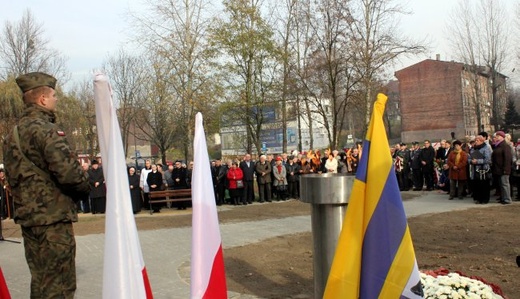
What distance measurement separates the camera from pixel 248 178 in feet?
64.6

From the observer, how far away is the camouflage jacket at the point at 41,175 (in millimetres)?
3688

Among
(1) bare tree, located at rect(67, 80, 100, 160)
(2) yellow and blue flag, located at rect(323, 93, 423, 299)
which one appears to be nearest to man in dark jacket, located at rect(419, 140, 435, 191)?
(2) yellow and blue flag, located at rect(323, 93, 423, 299)

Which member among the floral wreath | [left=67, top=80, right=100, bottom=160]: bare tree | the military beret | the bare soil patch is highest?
[left=67, top=80, right=100, bottom=160]: bare tree

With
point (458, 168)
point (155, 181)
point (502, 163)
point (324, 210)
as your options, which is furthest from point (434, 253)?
point (155, 181)

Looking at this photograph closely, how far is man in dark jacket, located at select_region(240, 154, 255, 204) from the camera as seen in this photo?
1959cm

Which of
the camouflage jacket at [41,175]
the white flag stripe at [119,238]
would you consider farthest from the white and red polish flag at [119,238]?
the camouflage jacket at [41,175]

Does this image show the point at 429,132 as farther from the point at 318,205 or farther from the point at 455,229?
the point at 318,205

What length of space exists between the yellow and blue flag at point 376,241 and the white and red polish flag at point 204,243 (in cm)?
103

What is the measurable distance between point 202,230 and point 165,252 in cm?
680

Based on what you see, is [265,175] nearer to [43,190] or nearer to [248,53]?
[248,53]

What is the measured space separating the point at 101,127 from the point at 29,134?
127 cm

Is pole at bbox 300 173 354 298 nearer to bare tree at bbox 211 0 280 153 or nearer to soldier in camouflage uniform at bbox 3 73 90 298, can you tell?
soldier in camouflage uniform at bbox 3 73 90 298

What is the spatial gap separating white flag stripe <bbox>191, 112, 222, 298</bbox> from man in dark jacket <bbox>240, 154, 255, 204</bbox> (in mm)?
16007

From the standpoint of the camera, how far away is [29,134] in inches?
148
